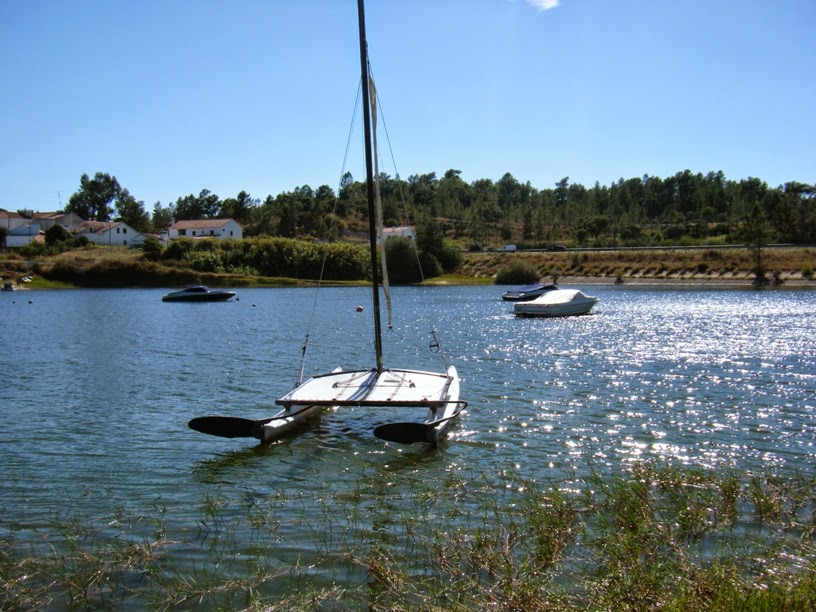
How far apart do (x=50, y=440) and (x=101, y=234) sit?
516ft

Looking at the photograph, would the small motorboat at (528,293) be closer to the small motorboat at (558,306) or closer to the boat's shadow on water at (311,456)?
the small motorboat at (558,306)

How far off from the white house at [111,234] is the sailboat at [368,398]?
153110 mm

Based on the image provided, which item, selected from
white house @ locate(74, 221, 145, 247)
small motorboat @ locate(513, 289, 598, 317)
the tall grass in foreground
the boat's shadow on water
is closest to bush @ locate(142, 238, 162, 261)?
white house @ locate(74, 221, 145, 247)

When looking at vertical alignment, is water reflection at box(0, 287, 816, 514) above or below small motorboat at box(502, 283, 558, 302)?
below

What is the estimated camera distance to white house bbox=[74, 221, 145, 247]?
16250 centimetres

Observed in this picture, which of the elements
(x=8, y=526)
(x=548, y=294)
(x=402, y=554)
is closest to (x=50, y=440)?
(x=8, y=526)

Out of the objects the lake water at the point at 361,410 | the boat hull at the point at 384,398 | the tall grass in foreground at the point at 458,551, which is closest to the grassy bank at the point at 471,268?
the lake water at the point at 361,410

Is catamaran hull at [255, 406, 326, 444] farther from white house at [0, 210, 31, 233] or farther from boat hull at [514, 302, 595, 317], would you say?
white house at [0, 210, 31, 233]

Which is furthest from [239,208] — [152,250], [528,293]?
[528,293]

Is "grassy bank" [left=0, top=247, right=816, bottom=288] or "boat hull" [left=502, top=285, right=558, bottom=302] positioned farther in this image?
"grassy bank" [left=0, top=247, right=816, bottom=288]

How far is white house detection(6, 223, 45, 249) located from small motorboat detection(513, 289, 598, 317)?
427 feet

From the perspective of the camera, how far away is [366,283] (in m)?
124

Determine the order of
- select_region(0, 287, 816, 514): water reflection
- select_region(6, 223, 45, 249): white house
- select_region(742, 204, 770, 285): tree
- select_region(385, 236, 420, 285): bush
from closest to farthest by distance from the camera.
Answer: select_region(0, 287, 816, 514): water reflection → select_region(742, 204, 770, 285): tree → select_region(385, 236, 420, 285): bush → select_region(6, 223, 45, 249): white house

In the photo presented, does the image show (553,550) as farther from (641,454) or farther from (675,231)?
(675,231)
